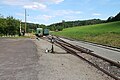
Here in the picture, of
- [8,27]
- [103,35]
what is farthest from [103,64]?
[8,27]

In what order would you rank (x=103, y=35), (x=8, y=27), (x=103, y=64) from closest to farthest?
1. (x=103, y=64)
2. (x=103, y=35)
3. (x=8, y=27)

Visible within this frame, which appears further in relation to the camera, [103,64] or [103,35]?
[103,35]

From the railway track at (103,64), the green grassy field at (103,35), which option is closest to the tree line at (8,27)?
the green grassy field at (103,35)

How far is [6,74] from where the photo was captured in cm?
1132

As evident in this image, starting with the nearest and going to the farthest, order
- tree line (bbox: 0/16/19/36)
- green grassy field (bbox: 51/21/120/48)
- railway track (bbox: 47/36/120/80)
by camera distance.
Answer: railway track (bbox: 47/36/120/80)
green grassy field (bbox: 51/21/120/48)
tree line (bbox: 0/16/19/36)

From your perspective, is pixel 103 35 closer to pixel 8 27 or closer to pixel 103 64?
pixel 8 27

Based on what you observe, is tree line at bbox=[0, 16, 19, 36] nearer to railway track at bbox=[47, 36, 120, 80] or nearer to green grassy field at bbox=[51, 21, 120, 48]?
green grassy field at bbox=[51, 21, 120, 48]

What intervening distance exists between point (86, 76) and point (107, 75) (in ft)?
3.64

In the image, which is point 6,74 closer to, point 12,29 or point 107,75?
point 107,75

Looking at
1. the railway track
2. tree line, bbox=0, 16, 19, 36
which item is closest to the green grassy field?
the railway track

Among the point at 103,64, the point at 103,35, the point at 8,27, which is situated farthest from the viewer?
the point at 8,27

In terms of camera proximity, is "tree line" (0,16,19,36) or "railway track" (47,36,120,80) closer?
"railway track" (47,36,120,80)

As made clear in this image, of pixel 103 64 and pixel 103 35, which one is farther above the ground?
pixel 103 64

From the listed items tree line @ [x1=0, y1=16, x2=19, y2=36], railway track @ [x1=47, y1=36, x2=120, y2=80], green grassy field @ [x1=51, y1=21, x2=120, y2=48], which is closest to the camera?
railway track @ [x1=47, y1=36, x2=120, y2=80]
